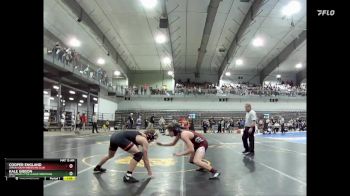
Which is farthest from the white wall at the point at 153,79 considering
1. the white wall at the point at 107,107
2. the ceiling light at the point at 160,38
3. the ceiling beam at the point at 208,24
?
the ceiling light at the point at 160,38

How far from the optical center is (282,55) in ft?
112

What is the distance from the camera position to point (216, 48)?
31.7 metres

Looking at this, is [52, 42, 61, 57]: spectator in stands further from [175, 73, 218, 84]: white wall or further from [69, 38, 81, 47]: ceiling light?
[175, 73, 218, 84]: white wall

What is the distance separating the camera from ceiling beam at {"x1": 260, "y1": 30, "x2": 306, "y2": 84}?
93.6ft

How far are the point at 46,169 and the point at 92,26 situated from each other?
22.7 meters

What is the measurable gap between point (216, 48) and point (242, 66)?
9.70m

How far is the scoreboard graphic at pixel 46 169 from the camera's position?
7.20ft

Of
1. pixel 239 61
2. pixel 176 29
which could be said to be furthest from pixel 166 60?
pixel 176 29

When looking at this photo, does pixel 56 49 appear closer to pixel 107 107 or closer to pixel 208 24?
pixel 208 24
